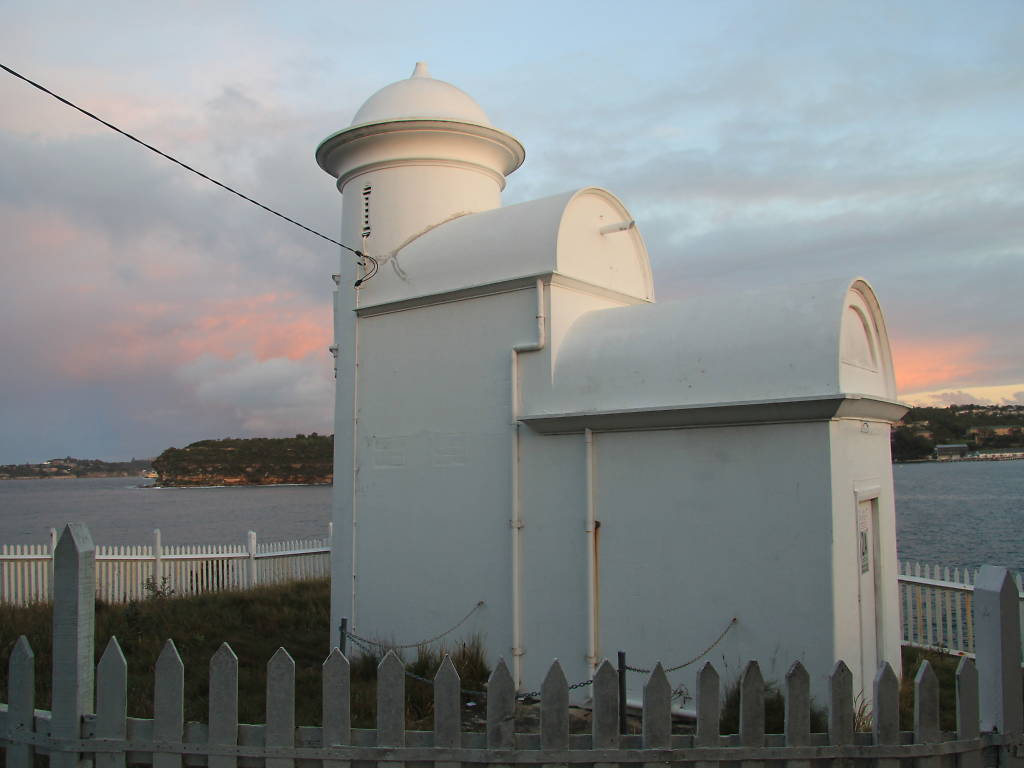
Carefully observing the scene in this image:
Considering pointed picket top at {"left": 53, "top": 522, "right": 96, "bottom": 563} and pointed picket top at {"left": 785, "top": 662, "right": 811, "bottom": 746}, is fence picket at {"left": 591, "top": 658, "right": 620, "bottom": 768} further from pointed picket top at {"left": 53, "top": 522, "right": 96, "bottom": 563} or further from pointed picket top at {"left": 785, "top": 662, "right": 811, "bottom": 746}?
pointed picket top at {"left": 53, "top": 522, "right": 96, "bottom": 563}

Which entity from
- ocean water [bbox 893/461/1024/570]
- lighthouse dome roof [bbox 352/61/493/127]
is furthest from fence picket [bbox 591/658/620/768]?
ocean water [bbox 893/461/1024/570]

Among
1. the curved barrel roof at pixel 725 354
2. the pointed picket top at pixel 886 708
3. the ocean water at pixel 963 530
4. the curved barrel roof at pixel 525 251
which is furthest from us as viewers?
the ocean water at pixel 963 530

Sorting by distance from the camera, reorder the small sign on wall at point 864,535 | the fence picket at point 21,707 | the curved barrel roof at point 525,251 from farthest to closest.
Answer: the curved barrel roof at point 525,251, the small sign on wall at point 864,535, the fence picket at point 21,707

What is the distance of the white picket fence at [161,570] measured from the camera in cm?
1509

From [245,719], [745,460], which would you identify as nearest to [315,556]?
[245,719]

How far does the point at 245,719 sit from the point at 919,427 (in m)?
79.4

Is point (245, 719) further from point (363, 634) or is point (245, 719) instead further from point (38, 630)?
point (38, 630)

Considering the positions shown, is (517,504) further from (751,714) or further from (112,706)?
(112,706)

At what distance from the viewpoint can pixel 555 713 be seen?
4.18 metres

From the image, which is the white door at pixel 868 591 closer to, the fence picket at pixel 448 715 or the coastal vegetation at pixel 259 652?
the coastal vegetation at pixel 259 652

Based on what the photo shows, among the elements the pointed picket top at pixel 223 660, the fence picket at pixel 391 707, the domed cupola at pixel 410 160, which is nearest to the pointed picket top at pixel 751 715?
the fence picket at pixel 391 707

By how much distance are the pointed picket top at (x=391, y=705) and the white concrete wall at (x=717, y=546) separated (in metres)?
4.13

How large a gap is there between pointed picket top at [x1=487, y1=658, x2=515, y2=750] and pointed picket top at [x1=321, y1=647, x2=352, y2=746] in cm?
74

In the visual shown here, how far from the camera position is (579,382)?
8430mm
